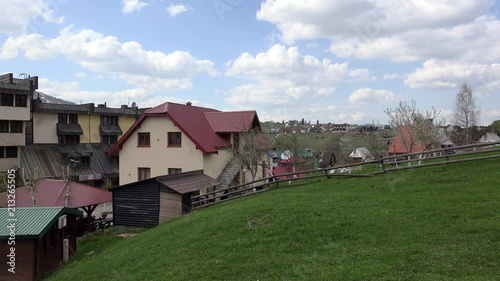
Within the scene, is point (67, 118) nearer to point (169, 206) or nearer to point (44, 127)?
point (44, 127)

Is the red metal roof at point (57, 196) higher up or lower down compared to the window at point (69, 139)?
lower down

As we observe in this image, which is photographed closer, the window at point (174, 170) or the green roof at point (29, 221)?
the green roof at point (29, 221)

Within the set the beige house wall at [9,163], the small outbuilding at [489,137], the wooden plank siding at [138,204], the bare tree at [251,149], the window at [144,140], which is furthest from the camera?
the small outbuilding at [489,137]

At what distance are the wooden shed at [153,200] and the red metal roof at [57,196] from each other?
3.60 ft

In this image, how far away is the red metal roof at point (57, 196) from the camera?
70.7ft

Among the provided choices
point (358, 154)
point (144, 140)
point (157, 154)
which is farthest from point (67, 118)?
point (358, 154)

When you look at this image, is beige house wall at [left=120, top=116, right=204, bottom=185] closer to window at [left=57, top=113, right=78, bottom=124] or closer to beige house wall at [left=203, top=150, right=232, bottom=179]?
beige house wall at [left=203, top=150, right=232, bottom=179]

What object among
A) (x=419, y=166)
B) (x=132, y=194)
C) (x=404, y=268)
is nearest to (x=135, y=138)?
(x=132, y=194)

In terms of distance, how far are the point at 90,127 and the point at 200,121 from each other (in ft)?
74.0

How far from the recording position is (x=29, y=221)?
1446cm

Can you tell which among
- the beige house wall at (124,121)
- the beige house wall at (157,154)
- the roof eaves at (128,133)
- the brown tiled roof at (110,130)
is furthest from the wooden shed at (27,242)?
the beige house wall at (124,121)

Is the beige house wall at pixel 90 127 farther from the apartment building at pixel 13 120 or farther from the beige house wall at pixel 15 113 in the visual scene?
the beige house wall at pixel 15 113

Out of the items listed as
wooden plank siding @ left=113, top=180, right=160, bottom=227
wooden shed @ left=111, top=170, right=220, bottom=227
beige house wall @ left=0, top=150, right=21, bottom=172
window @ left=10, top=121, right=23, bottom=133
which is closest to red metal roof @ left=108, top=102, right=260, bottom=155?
wooden shed @ left=111, top=170, right=220, bottom=227

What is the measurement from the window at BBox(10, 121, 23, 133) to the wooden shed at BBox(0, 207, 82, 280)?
28116 millimetres
